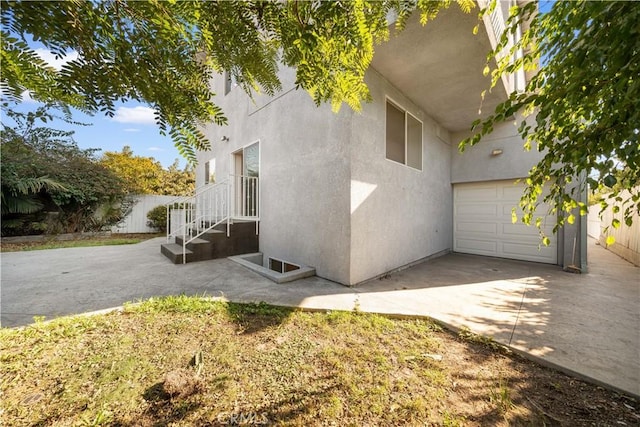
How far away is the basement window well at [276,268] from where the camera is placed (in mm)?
3973

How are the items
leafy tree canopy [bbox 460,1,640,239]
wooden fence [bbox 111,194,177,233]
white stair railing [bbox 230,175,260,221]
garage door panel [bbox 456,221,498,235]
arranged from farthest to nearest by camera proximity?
wooden fence [bbox 111,194,177,233]
garage door panel [bbox 456,221,498,235]
white stair railing [bbox 230,175,260,221]
leafy tree canopy [bbox 460,1,640,239]

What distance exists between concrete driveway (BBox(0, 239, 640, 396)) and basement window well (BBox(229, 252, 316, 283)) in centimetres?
14

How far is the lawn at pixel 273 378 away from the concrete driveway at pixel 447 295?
0.38 m

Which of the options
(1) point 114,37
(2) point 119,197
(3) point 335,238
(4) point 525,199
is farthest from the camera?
(2) point 119,197

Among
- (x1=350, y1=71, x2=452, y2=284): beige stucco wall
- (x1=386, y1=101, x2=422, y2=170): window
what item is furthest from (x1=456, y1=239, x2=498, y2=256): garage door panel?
(x1=386, y1=101, x2=422, y2=170): window

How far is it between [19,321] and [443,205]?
7929 millimetres

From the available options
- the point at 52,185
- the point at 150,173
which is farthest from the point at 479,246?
the point at 150,173

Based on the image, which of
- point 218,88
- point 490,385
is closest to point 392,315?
point 490,385

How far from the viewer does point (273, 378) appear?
69.6 inches

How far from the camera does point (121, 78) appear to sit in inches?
30.6

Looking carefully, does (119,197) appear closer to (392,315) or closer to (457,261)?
(392,315)

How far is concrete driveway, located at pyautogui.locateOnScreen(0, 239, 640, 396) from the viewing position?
7.41 feet

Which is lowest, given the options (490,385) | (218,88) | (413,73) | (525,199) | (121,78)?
(490,385)

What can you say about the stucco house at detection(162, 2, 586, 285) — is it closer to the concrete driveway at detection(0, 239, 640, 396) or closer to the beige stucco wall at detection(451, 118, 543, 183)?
the beige stucco wall at detection(451, 118, 543, 183)
